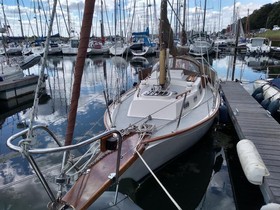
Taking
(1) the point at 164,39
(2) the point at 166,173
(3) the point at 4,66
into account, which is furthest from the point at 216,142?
(3) the point at 4,66

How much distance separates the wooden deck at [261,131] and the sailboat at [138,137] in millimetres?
935

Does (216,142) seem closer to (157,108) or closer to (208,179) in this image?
(208,179)

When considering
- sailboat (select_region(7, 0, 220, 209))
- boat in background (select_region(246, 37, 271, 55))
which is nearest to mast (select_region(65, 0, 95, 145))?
sailboat (select_region(7, 0, 220, 209))

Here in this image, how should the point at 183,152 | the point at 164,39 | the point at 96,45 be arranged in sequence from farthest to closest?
the point at 96,45 → the point at 164,39 → the point at 183,152

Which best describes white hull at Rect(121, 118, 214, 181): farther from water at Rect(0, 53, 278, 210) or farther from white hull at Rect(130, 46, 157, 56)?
white hull at Rect(130, 46, 157, 56)

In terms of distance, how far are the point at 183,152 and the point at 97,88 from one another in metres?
11.6

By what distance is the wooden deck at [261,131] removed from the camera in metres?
4.66

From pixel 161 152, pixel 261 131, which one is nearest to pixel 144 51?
pixel 261 131

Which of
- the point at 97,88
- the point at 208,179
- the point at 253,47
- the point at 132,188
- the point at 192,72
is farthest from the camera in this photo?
the point at 253,47

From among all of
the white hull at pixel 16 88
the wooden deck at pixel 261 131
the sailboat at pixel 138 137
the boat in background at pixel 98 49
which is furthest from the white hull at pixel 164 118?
the boat in background at pixel 98 49

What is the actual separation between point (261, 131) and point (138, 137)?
364 cm

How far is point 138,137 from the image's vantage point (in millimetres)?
5773

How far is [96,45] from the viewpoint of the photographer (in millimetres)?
44938

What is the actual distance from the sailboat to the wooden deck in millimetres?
935
